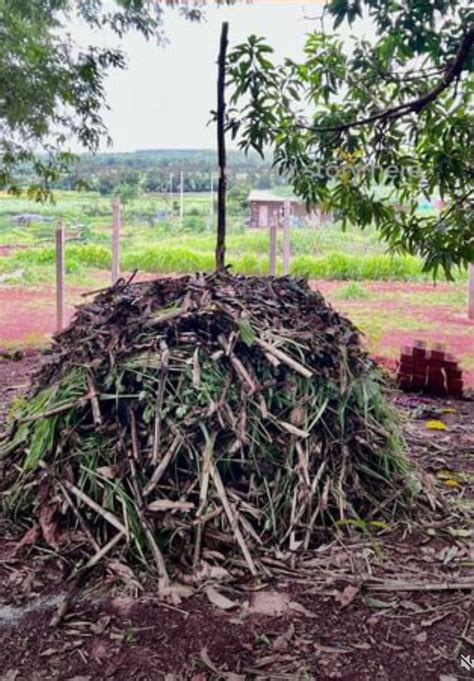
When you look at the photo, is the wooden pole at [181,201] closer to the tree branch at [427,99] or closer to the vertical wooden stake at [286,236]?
the vertical wooden stake at [286,236]

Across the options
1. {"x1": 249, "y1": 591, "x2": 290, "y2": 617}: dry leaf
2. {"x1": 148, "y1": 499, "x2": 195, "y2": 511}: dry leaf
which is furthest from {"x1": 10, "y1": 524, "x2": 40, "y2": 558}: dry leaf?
{"x1": 249, "y1": 591, "x2": 290, "y2": 617}: dry leaf

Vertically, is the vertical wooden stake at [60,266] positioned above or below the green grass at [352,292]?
above

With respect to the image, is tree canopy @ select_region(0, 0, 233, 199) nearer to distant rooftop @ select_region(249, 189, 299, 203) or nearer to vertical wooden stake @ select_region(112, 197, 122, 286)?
vertical wooden stake @ select_region(112, 197, 122, 286)

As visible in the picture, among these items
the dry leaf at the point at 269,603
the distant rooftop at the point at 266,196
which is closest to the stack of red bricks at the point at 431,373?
the distant rooftop at the point at 266,196

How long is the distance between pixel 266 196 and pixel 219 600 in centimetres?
460

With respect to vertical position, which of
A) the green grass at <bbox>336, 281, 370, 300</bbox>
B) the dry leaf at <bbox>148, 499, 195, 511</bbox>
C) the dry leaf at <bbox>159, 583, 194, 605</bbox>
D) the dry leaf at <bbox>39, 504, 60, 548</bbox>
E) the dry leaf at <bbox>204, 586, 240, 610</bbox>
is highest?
the green grass at <bbox>336, 281, 370, 300</bbox>

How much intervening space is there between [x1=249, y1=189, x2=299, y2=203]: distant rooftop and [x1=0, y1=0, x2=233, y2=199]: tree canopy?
70.7 inches

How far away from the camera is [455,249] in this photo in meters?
2.08

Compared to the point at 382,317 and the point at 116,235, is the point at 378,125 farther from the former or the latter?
the point at 382,317

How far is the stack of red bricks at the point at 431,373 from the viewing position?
14.4ft

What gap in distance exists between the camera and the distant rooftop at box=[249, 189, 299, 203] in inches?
230

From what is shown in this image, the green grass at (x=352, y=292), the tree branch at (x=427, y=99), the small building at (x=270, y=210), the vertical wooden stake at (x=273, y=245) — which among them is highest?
the tree branch at (x=427, y=99)

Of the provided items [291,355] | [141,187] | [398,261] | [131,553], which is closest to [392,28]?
[291,355]

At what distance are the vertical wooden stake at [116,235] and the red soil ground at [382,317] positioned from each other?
→ 1.22ft
